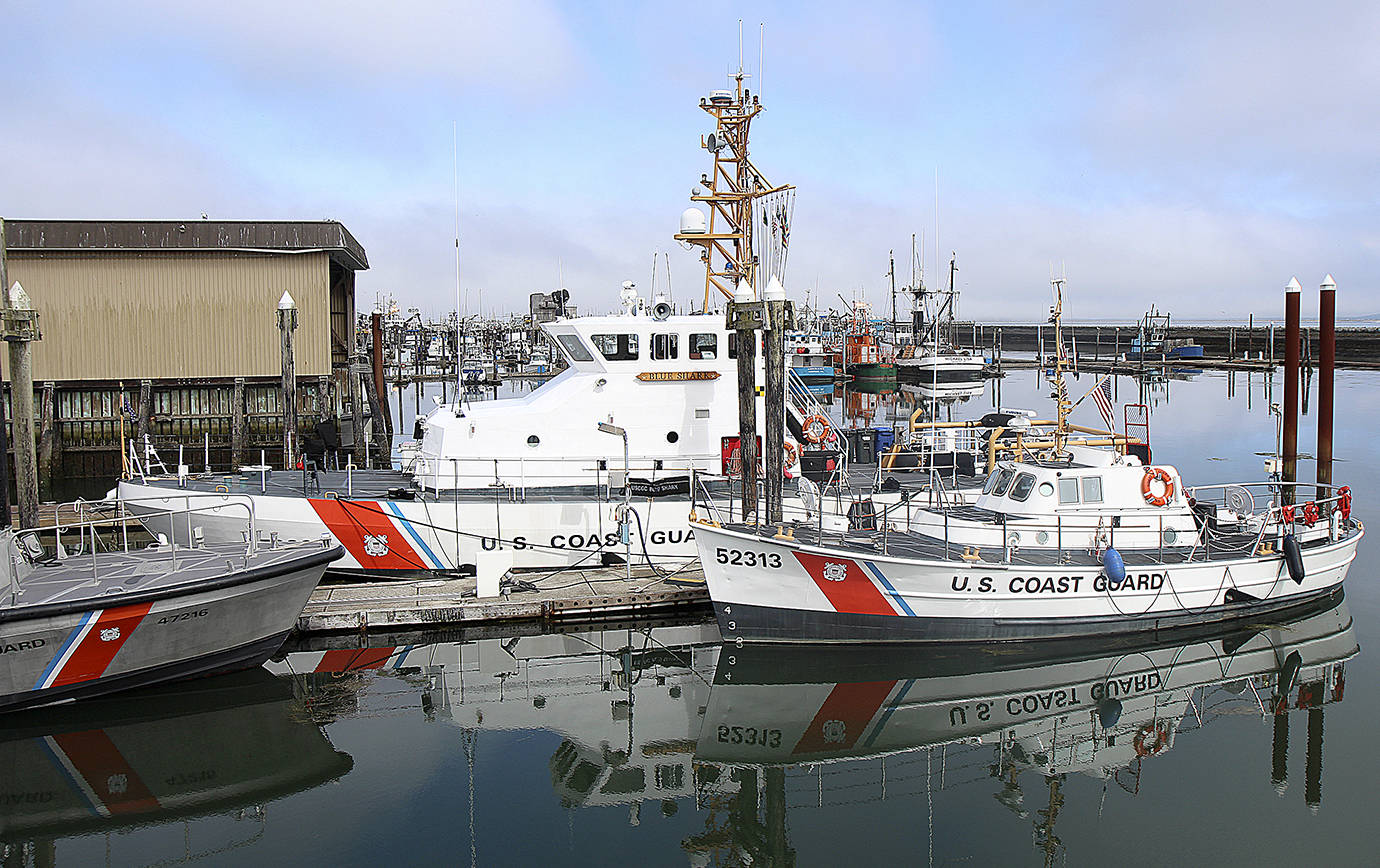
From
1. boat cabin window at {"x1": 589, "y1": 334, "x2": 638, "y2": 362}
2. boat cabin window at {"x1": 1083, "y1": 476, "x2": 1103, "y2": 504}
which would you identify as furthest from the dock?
boat cabin window at {"x1": 1083, "y1": 476, "x2": 1103, "y2": 504}

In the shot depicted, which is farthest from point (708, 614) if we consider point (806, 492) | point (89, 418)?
point (89, 418)

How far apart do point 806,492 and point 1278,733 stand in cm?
580

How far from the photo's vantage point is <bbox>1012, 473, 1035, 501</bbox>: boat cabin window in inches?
499

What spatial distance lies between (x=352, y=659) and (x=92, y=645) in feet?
8.96

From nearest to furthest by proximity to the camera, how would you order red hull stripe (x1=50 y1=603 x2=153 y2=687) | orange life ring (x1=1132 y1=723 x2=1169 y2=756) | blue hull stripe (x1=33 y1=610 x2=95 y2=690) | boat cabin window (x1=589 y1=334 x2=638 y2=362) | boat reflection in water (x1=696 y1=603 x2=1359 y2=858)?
boat reflection in water (x1=696 y1=603 x2=1359 y2=858)
orange life ring (x1=1132 y1=723 x2=1169 y2=756)
blue hull stripe (x1=33 y1=610 x2=95 y2=690)
red hull stripe (x1=50 y1=603 x2=153 y2=687)
boat cabin window (x1=589 y1=334 x2=638 y2=362)

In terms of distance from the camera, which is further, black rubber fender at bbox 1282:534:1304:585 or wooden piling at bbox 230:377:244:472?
wooden piling at bbox 230:377:244:472

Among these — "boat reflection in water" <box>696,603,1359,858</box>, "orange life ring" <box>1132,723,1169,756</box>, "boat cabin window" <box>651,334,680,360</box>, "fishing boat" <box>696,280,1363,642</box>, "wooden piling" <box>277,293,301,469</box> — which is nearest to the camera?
"boat reflection in water" <box>696,603,1359,858</box>

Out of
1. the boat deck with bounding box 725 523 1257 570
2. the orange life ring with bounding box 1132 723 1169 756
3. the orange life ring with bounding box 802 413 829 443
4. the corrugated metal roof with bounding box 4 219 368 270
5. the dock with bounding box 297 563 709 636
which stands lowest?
the orange life ring with bounding box 1132 723 1169 756

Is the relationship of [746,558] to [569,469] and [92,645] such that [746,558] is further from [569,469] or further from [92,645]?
[92,645]

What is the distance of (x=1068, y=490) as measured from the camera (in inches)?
495

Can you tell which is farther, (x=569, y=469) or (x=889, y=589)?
(x=569, y=469)

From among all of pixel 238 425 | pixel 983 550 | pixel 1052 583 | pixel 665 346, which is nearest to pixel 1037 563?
pixel 1052 583

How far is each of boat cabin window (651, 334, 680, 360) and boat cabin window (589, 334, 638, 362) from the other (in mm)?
277

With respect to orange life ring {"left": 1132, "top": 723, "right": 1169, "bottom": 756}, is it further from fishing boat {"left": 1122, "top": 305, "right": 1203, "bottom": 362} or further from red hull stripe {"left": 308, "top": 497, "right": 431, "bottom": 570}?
fishing boat {"left": 1122, "top": 305, "right": 1203, "bottom": 362}
